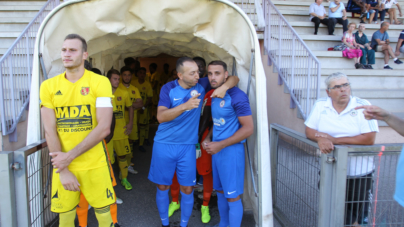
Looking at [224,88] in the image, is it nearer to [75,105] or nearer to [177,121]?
[177,121]

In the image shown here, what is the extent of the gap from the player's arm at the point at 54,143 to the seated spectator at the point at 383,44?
8.74 m

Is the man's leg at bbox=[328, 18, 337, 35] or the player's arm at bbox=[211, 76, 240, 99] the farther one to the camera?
the man's leg at bbox=[328, 18, 337, 35]

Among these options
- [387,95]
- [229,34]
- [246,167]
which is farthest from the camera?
[387,95]

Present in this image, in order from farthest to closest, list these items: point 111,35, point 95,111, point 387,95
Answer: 1. point 387,95
2. point 111,35
3. point 95,111

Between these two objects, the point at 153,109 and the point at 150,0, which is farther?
the point at 153,109

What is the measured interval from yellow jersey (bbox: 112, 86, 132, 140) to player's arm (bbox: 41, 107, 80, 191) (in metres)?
1.94

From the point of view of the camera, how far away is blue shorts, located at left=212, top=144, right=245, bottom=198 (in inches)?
111

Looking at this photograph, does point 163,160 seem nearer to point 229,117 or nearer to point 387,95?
point 229,117

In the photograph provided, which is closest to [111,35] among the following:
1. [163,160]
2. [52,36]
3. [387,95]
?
[52,36]

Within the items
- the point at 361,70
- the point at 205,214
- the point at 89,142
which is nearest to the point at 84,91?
the point at 89,142

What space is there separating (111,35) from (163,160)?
1783 millimetres

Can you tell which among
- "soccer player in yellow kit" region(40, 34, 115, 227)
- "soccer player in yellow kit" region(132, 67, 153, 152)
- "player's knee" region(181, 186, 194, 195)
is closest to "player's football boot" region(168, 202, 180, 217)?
"player's knee" region(181, 186, 194, 195)

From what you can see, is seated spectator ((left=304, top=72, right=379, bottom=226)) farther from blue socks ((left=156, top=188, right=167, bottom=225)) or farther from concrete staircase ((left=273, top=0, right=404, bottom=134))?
concrete staircase ((left=273, top=0, right=404, bottom=134))

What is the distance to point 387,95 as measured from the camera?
6570 mm
